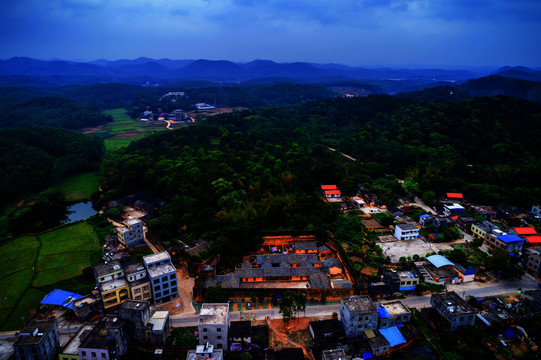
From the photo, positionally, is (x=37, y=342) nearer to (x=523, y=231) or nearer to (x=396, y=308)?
(x=396, y=308)

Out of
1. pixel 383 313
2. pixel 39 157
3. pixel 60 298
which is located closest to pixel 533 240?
pixel 383 313

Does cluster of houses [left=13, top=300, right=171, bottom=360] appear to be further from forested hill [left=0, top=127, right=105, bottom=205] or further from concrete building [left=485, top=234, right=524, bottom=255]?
forested hill [left=0, top=127, right=105, bottom=205]

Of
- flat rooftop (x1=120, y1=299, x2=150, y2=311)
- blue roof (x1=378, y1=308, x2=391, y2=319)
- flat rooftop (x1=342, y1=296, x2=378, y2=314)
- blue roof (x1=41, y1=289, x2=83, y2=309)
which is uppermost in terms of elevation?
flat rooftop (x1=120, y1=299, x2=150, y2=311)

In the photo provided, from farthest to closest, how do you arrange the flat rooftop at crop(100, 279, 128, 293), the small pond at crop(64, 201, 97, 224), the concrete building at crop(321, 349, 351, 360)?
the small pond at crop(64, 201, 97, 224) < the flat rooftop at crop(100, 279, 128, 293) < the concrete building at crop(321, 349, 351, 360)

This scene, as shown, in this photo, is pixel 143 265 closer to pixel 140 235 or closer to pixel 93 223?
pixel 140 235

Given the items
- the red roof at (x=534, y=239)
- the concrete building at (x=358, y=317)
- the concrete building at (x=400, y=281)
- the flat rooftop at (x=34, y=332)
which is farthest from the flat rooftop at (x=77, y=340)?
the red roof at (x=534, y=239)

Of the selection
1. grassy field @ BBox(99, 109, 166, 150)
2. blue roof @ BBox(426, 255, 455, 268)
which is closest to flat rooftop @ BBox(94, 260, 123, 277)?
blue roof @ BBox(426, 255, 455, 268)
